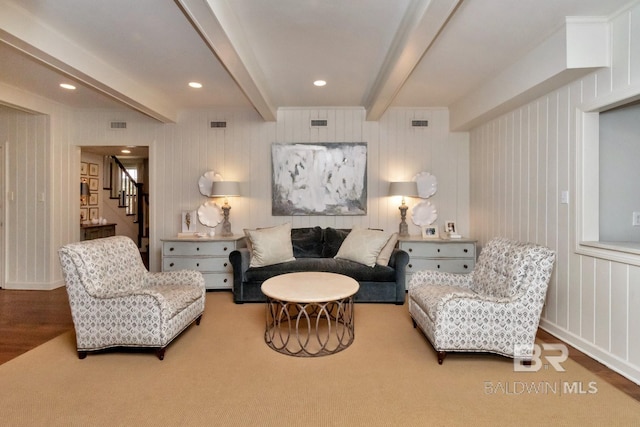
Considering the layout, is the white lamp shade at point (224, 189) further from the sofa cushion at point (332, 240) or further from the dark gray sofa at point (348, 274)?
the sofa cushion at point (332, 240)

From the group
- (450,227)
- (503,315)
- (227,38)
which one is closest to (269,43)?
(227,38)

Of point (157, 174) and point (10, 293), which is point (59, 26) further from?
point (10, 293)

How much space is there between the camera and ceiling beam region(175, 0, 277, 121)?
210 cm

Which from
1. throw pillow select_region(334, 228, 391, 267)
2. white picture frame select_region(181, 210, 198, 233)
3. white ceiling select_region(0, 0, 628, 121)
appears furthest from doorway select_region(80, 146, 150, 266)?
throw pillow select_region(334, 228, 391, 267)

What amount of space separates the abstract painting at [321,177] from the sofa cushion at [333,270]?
1.17m

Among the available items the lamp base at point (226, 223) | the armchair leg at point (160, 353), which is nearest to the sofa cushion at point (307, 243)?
the lamp base at point (226, 223)

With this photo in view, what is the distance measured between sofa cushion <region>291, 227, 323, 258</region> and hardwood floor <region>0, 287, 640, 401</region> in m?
2.56

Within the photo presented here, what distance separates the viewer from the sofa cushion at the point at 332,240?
15.0ft

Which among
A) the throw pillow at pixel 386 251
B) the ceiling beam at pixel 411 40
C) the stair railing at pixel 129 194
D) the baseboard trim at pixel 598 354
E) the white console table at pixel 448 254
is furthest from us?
the stair railing at pixel 129 194

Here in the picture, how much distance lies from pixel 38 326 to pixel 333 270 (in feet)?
9.85

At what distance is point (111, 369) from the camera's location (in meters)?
2.45

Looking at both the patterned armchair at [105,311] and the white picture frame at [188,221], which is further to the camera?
the white picture frame at [188,221]

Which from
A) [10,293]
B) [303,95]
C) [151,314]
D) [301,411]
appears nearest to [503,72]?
[303,95]

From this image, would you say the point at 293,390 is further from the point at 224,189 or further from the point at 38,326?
the point at 224,189
